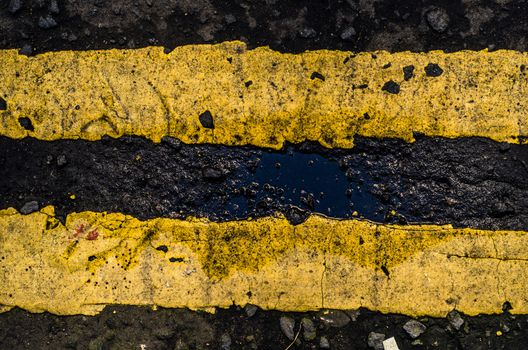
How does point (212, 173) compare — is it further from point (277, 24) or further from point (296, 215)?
point (277, 24)

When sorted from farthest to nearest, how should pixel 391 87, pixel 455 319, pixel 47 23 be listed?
pixel 47 23 < pixel 391 87 < pixel 455 319

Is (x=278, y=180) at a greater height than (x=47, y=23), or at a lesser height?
lesser

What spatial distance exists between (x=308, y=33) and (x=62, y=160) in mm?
1591

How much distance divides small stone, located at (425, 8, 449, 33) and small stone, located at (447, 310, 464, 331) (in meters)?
1.57

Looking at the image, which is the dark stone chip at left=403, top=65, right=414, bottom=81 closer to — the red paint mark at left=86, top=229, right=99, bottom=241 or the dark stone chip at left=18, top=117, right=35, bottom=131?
the red paint mark at left=86, top=229, right=99, bottom=241

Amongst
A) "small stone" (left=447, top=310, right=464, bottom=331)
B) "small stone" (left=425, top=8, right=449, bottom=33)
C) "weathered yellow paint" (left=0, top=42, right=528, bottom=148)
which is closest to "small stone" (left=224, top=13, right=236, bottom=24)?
"weathered yellow paint" (left=0, top=42, right=528, bottom=148)

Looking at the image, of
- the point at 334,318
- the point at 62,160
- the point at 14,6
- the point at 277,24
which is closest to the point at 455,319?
the point at 334,318

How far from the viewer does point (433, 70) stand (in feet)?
8.57

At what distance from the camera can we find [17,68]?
9.00 feet

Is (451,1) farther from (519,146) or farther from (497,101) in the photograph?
(519,146)

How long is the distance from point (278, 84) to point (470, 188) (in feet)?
3.99

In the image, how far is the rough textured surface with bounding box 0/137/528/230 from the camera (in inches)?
101

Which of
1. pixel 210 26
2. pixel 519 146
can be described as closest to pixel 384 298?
pixel 519 146

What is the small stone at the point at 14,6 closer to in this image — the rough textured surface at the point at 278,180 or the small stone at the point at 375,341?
the rough textured surface at the point at 278,180
